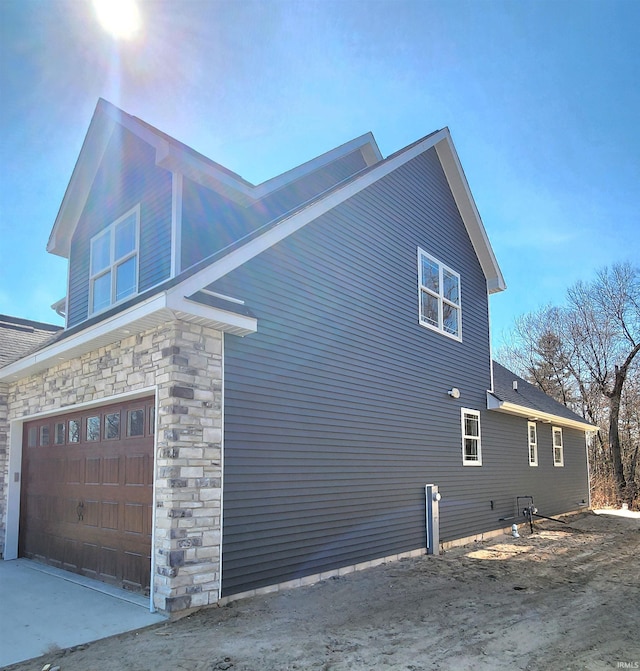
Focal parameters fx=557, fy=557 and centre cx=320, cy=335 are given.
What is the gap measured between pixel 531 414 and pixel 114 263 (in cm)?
1098

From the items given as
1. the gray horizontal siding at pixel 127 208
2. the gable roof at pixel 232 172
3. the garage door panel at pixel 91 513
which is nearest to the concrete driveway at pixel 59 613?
the garage door panel at pixel 91 513

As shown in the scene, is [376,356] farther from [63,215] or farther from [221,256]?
[63,215]

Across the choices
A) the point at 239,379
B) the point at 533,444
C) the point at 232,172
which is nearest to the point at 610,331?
the point at 533,444

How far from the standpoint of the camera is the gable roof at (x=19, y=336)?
10.5 m

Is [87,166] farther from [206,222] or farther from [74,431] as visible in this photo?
[74,431]

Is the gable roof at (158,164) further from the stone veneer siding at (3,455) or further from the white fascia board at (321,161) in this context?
the stone veneer siding at (3,455)

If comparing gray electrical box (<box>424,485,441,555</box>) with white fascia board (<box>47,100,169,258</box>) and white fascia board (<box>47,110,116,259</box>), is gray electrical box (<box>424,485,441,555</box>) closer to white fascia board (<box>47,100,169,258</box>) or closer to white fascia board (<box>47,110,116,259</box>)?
white fascia board (<box>47,100,169,258</box>)

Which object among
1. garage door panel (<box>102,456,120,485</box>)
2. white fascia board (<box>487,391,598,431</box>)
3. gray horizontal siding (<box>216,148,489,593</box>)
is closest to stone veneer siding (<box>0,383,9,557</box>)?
garage door panel (<box>102,456,120,485</box>)

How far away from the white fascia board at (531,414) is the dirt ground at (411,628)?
15.2 ft

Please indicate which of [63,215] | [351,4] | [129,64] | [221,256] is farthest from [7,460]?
[351,4]

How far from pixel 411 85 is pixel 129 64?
5.02 metres

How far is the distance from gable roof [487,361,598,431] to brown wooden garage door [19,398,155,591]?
8.48 meters

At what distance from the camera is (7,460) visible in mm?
9828

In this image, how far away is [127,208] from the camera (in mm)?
8406
